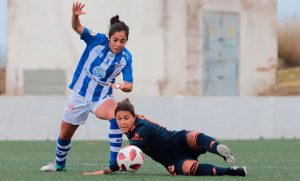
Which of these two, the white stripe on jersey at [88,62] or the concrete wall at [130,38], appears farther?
the concrete wall at [130,38]

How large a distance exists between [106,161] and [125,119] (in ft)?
10.5

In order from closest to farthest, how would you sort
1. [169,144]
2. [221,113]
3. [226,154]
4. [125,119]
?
[226,154], [125,119], [169,144], [221,113]

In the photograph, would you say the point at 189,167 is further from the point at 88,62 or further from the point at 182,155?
the point at 88,62

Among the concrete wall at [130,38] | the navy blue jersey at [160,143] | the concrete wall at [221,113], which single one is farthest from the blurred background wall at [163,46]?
the navy blue jersey at [160,143]

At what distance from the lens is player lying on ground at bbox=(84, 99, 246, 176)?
907 cm

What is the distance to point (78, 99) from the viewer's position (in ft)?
33.2

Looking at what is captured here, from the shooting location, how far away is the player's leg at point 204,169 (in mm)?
8961

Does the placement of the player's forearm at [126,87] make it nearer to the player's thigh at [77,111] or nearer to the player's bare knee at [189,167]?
the player's thigh at [77,111]

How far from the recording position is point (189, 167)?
916 cm

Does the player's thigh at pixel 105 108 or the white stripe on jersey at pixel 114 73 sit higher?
the white stripe on jersey at pixel 114 73

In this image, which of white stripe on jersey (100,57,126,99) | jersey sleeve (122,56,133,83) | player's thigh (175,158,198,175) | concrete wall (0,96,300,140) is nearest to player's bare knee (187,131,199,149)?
player's thigh (175,158,198,175)

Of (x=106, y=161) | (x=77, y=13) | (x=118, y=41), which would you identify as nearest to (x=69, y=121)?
(x=118, y=41)

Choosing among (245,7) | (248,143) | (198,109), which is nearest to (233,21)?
(245,7)

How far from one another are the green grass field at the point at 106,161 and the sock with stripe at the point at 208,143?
0.28 metres
